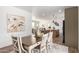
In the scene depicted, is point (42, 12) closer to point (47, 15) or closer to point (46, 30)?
point (47, 15)

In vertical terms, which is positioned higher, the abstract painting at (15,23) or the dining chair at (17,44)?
the abstract painting at (15,23)

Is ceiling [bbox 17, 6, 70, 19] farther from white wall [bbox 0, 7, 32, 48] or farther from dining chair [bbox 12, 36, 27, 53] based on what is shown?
dining chair [bbox 12, 36, 27, 53]

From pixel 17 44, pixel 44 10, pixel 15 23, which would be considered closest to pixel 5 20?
pixel 15 23

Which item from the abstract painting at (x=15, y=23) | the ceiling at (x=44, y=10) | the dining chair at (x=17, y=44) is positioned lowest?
the dining chair at (x=17, y=44)

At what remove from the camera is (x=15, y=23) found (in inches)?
54.8

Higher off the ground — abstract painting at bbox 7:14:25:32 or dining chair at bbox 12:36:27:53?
abstract painting at bbox 7:14:25:32

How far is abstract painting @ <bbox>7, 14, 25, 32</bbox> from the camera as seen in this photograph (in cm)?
137

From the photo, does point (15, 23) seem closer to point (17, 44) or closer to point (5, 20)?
point (5, 20)

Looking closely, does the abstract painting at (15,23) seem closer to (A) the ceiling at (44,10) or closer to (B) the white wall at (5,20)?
(B) the white wall at (5,20)

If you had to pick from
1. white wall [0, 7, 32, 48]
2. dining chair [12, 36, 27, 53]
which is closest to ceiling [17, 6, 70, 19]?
white wall [0, 7, 32, 48]

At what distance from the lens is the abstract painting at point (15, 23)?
1.37m

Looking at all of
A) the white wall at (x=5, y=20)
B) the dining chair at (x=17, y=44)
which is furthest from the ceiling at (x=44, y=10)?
the dining chair at (x=17, y=44)

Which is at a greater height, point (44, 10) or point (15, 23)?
point (44, 10)
